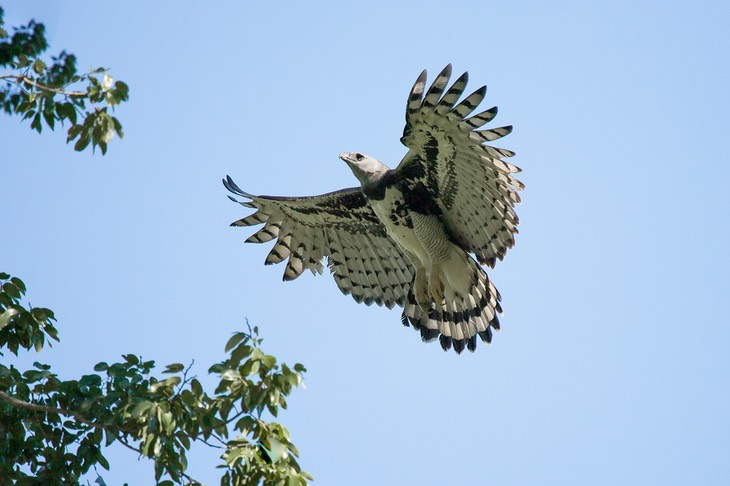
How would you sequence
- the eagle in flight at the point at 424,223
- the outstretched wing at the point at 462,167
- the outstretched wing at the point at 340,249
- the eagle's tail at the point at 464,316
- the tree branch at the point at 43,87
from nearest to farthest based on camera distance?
the tree branch at the point at 43,87
the outstretched wing at the point at 462,167
the eagle in flight at the point at 424,223
the eagle's tail at the point at 464,316
the outstretched wing at the point at 340,249

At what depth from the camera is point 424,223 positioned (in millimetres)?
7594

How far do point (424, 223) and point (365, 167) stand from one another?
2.17 feet

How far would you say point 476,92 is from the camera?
6605 mm

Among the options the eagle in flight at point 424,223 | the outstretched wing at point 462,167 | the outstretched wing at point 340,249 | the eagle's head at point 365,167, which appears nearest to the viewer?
the outstretched wing at point 462,167

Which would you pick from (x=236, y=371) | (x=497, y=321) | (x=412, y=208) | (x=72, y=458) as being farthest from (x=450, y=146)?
(x=72, y=458)

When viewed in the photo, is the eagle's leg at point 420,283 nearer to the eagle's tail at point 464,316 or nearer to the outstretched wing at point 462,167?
the eagle's tail at point 464,316

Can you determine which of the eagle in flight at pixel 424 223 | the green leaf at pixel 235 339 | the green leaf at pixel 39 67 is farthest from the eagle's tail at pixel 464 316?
the green leaf at pixel 39 67

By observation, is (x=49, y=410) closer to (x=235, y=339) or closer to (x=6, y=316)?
(x=6, y=316)

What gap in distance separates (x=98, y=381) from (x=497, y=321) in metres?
4.11

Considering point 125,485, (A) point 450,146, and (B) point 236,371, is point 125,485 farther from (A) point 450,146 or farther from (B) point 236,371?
(A) point 450,146

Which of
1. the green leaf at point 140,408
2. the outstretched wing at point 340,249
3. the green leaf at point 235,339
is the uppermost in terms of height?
the outstretched wing at point 340,249

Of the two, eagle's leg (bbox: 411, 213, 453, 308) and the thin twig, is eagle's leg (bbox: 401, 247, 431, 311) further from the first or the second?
the thin twig

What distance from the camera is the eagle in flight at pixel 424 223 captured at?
685cm

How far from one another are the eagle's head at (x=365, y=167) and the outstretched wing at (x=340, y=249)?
795mm
